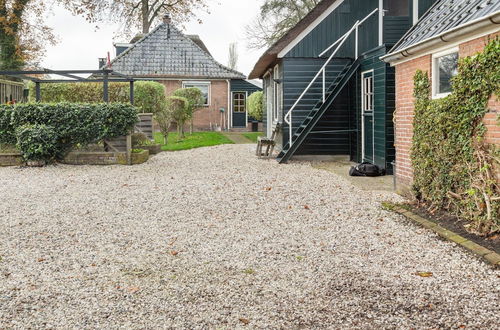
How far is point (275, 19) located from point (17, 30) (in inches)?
570

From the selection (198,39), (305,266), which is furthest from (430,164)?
(198,39)

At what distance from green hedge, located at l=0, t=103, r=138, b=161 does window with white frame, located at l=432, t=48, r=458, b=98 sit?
8.43 meters

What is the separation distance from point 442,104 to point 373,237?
2.11 meters

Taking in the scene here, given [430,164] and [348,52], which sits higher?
[348,52]

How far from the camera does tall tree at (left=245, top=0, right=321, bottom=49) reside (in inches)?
1205

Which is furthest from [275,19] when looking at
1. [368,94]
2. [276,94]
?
[368,94]

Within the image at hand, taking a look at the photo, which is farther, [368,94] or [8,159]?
[8,159]

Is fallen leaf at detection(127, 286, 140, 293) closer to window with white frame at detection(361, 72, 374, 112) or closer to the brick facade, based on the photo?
the brick facade

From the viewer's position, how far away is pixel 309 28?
1528 cm

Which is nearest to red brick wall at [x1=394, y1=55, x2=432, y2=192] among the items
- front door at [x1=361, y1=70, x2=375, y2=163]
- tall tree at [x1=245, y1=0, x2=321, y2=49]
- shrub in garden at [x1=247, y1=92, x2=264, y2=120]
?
front door at [x1=361, y1=70, x2=375, y2=163]

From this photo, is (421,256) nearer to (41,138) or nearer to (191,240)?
(191,240)

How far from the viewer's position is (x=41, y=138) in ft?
43.8

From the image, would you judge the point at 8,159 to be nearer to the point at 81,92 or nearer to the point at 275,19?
the point at 81,92

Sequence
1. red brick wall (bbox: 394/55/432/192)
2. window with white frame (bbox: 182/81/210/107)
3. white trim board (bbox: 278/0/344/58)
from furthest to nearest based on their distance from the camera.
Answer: window with white frame (bbox: 182/81/210/107)
white trim board (bbox: 278/0/344/58)
red brick wall (bbox: 394/55/432/192)
